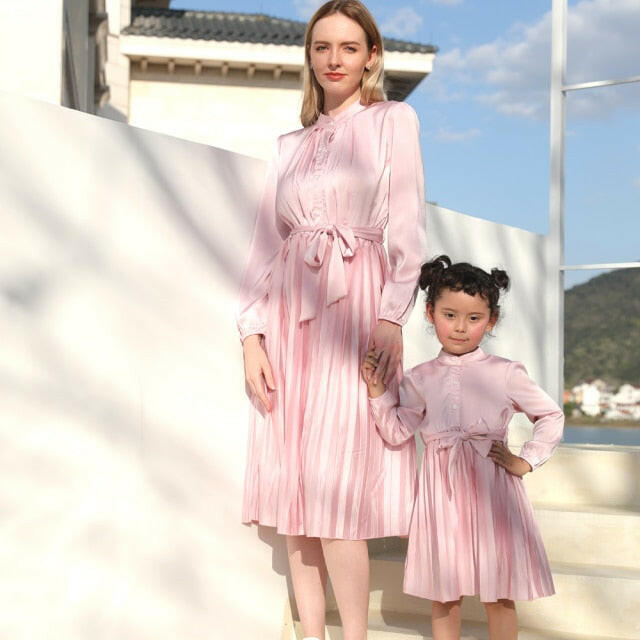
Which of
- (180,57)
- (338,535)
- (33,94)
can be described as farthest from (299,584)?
(180,57)

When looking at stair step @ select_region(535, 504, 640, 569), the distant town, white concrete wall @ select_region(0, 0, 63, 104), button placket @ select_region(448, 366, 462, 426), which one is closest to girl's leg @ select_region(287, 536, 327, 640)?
button placket @ select_region(448, 366, 462, 426)

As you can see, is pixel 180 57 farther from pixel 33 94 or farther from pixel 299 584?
pixel 299 584

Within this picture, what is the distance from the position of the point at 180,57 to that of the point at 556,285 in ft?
35.0

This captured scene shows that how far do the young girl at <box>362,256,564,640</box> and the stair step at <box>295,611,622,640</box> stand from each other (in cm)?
34

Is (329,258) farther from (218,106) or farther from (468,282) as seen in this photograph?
(218,106)

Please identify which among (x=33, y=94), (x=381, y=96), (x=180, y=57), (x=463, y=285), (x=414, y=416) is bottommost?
(x=414, y=416)

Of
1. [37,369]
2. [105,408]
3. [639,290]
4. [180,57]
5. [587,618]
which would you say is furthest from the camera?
[180,57]

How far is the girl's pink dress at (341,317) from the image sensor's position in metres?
2.53

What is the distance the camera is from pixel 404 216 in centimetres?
254

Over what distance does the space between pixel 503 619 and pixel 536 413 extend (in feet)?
1.65

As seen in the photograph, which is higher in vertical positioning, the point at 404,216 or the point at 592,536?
the point at 404,216

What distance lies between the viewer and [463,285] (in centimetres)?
254

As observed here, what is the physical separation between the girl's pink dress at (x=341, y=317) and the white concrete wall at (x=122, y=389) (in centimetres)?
22

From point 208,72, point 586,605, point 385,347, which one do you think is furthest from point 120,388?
point 208,72
